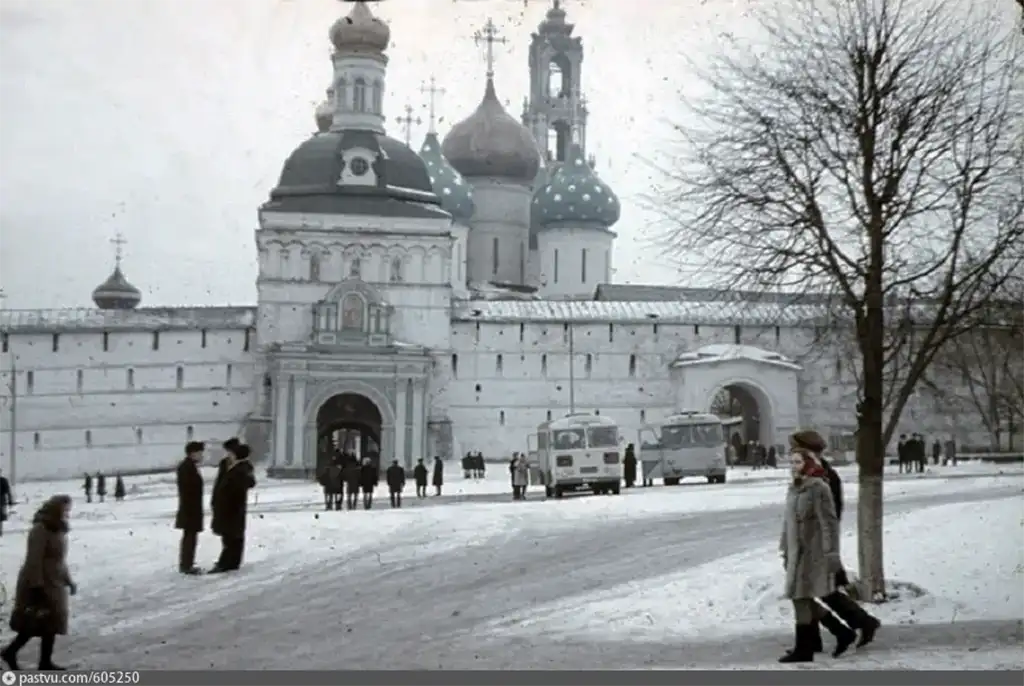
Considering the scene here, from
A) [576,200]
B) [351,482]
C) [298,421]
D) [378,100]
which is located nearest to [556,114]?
[576,200]

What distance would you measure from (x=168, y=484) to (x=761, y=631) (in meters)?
7.54

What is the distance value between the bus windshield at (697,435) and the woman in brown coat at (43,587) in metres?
15.9

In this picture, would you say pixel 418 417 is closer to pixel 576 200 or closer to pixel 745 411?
pixel 745 411

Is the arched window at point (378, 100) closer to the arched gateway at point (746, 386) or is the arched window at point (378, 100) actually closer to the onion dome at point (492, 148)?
the onion dome at point (492, 148)

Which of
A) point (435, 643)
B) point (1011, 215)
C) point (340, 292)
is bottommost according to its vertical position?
point (435, 643)

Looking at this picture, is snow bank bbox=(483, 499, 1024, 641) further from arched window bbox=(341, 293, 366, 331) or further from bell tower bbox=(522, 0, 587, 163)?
bell tower bbox=(522, 0, 587, 163)

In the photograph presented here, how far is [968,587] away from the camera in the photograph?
9336 mm

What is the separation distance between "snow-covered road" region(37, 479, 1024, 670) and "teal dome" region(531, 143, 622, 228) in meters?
29.2

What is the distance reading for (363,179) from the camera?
32656mm

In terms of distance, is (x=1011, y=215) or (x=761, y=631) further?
(x=1011, y=215)

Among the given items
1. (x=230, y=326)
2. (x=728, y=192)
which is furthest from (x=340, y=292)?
(x=728, y=192)

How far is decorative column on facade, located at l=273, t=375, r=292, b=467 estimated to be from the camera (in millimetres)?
29891

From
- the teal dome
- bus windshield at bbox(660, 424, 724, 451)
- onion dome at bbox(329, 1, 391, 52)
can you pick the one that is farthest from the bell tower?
onion dome at bbox(329, 1, 391, 52)

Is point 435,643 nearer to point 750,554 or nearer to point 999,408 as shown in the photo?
point 750,554
